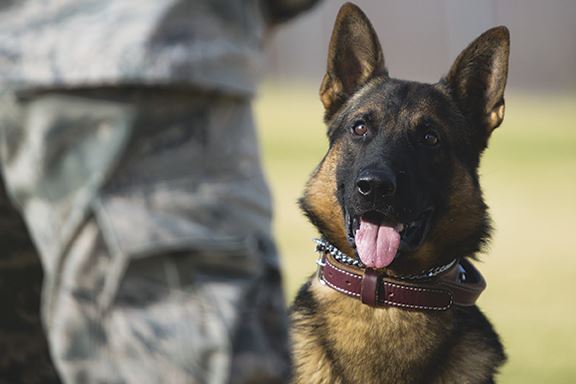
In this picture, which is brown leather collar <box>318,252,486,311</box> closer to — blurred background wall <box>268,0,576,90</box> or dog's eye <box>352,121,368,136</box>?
dog's eye <box>352,121,368,136</box>

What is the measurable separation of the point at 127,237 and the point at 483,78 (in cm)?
99

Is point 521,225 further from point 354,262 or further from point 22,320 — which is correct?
point 354,262

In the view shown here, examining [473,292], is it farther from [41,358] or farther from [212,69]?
[41,358]

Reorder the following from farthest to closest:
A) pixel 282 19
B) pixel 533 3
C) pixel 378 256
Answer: pixel 533 3
pixel 282 19
pixel 378 256

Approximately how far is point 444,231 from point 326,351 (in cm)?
37

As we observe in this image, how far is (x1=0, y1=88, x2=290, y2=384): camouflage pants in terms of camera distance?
2.70 meters

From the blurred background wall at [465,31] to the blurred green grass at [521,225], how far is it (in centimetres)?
162

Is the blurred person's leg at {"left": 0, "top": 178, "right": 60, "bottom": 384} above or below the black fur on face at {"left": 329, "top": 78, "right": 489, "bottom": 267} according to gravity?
below

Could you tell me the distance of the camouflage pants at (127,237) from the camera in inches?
106

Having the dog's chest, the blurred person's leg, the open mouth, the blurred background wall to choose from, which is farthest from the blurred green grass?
the blurred background wall

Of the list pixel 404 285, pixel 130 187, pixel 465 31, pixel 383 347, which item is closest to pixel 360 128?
pixel 404 285

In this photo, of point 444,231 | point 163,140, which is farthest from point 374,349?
point 163,140

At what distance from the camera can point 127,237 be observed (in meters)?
2.67

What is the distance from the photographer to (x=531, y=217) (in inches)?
444
